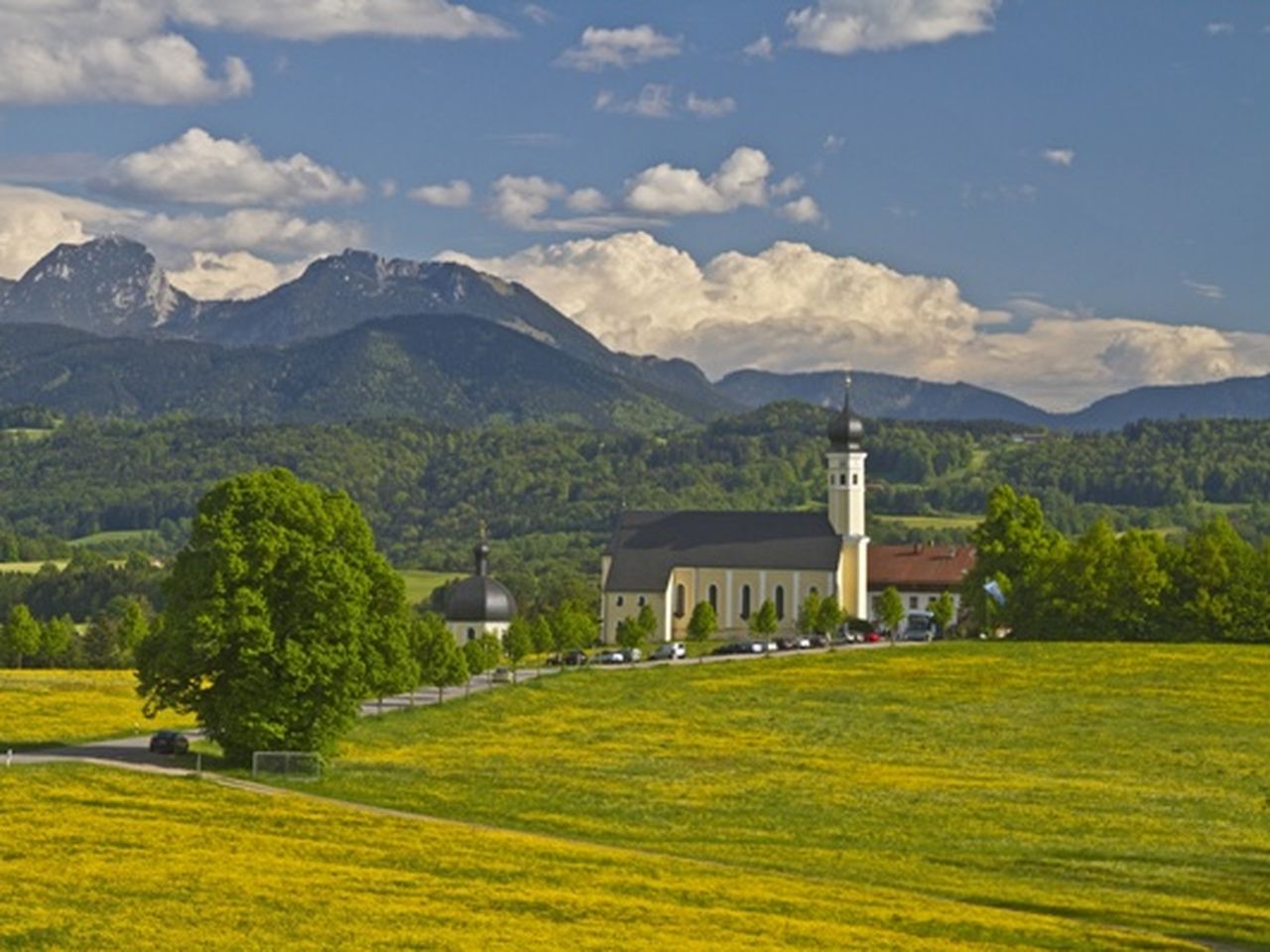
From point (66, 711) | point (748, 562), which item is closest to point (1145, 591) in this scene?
point (748, 562)

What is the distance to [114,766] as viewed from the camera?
230ft

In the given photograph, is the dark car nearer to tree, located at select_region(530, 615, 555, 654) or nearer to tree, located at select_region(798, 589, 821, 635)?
tree, located at select_region(530, 615, 555, 654)

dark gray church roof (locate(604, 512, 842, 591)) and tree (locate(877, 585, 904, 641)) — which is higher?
dark gray church roof (locate(604, 512, 842, 591))

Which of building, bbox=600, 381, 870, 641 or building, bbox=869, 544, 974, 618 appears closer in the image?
building, bbox=600, 381, 870, 641

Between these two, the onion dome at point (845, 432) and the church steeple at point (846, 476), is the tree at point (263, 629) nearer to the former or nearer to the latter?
the church steeple at point (846, 476)

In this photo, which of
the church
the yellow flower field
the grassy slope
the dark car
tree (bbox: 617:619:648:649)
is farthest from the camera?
the church

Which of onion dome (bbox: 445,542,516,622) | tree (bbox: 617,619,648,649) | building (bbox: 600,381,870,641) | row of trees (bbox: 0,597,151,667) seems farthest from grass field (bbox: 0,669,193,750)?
building (bbox: 600,381,870,641)

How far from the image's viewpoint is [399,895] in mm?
45969

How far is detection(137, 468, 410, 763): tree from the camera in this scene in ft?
244

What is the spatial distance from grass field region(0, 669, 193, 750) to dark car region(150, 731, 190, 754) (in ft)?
17.1

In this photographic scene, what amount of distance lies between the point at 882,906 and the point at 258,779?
2917cm

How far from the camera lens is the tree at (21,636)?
147 meters

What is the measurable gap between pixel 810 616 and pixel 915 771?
7404cm

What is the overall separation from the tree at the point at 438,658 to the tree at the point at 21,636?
4796 cm
